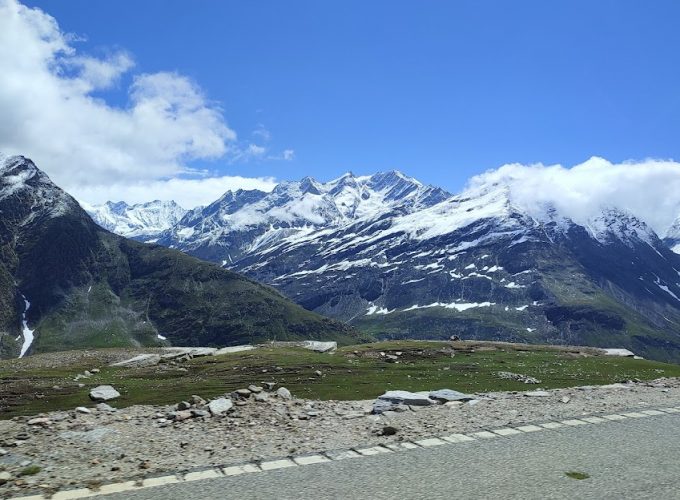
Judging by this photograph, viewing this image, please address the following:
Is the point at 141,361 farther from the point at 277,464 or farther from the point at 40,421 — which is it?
the point at 277,464

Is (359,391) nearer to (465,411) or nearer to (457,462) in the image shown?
(465,411)

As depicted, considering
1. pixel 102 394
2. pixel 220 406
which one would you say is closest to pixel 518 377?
pixel 102 394

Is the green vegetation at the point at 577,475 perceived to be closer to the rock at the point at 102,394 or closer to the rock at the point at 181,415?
the rock at the point at 181,415

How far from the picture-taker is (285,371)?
263 feet

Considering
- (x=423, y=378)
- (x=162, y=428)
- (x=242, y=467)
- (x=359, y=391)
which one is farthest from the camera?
(x=423, y=378)

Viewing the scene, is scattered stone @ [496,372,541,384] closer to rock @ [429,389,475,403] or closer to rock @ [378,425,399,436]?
rock @ [429,389,475,403]

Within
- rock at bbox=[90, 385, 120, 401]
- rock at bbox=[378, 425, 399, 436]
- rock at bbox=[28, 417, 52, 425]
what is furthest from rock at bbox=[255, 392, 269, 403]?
rock at bbox=[90, 385, 120, 401]

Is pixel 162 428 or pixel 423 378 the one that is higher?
pixel 162 428

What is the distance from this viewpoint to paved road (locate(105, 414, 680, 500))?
14.2 metres

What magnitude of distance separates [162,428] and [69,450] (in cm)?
400

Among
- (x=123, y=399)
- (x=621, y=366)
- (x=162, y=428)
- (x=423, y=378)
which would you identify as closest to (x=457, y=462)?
(x=162, y=428)

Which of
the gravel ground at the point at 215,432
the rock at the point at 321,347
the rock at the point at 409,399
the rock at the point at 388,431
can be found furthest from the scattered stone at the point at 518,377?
the rock at the point at 321,347

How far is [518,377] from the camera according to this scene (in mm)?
65000

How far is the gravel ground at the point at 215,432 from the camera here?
16.4 m
